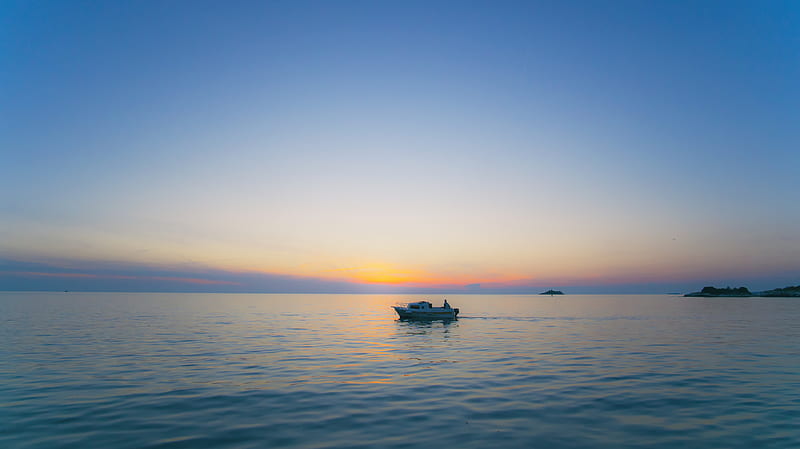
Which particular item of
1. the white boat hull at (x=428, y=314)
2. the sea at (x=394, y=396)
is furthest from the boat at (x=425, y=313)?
the sea at (x=394, y=396)

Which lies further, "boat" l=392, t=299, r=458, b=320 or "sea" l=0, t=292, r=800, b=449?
"boat" l=392, t=299, r=458, b=320

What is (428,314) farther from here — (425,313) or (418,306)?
(418,306)

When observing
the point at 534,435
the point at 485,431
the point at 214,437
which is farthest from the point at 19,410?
the point at 534,435

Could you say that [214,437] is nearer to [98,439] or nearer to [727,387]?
[98,439]

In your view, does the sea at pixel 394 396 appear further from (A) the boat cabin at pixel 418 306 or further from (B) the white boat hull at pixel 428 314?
(A) the boat cabin at pixel 418 306

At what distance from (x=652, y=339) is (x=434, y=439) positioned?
→ 4747 centimetres

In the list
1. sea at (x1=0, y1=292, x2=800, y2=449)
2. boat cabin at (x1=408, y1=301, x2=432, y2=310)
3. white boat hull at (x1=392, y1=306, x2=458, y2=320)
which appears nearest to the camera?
sea at (x1=0, y1=292, x2=800, y2=449)

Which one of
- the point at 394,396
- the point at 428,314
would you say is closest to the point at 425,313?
the point at 428,314

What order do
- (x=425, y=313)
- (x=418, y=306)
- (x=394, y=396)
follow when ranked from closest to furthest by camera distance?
(x=394, y=396) → (x=425, y=313) → (x=418, y=306)

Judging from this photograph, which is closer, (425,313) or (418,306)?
(425,313)

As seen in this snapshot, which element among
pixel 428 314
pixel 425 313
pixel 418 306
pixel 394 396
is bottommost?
pixel 428 314

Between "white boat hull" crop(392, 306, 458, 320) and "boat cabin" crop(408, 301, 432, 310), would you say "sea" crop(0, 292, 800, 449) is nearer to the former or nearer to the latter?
"white boat hull" crop(392, 306, 458, 320)

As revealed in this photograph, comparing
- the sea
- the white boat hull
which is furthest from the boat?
the sea

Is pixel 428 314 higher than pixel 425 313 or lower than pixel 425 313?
lower
